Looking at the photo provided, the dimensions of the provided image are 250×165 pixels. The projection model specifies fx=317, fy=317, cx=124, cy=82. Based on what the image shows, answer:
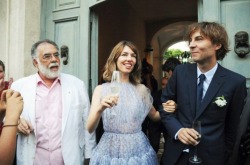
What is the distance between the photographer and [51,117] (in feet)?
10.7

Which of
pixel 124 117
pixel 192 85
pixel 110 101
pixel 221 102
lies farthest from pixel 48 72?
pixel 221 102

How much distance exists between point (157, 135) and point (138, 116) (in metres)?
1.10

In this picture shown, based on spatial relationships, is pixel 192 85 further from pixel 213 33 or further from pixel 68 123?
pixel 68 123

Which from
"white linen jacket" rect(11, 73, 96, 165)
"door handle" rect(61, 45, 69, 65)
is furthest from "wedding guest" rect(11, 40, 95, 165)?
"door handle" rect(61, 45, 69, 65)

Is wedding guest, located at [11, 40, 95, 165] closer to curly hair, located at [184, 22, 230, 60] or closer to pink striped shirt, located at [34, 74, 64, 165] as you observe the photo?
pink striped shirt, located at [34, 74, 64, 165]

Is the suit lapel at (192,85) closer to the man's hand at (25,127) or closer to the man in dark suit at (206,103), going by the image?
the man in dark suit at (206,103)

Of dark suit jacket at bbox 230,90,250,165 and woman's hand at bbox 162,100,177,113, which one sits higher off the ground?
woman's hand at bbox 162,100,177,113

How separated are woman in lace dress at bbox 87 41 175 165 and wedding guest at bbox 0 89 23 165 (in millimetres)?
1107

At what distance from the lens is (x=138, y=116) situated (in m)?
3.29

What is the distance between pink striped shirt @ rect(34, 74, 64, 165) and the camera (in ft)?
10.5

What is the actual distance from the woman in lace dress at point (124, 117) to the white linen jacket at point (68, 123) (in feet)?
0.76

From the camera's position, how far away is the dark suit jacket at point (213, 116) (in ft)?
8.33

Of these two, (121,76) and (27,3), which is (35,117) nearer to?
(121,76)

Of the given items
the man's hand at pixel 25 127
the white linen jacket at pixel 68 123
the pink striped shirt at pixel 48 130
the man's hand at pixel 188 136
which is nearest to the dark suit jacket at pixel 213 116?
the man's hand at pixel 188 136
